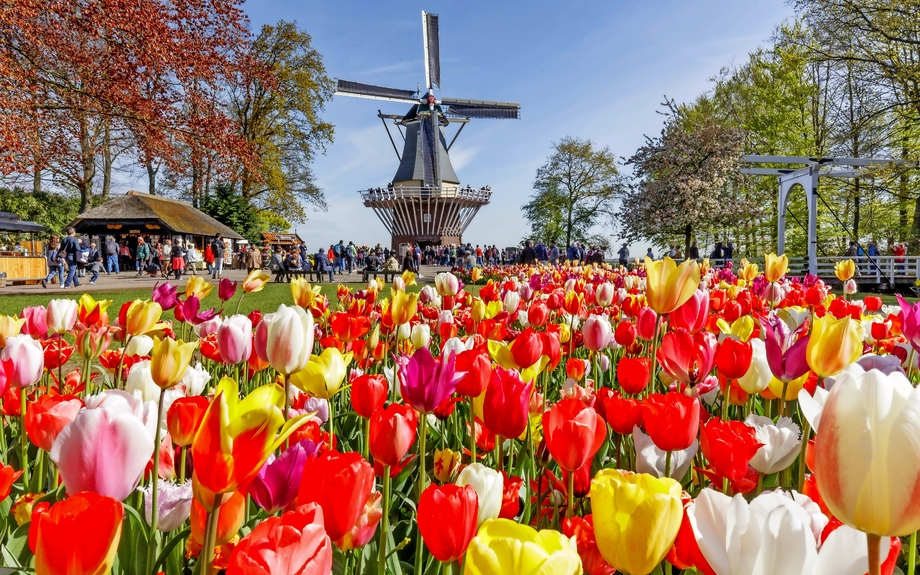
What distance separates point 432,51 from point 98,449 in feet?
133

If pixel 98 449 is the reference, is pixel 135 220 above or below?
above

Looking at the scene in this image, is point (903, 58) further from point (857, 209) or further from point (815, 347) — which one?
point (815, 347)

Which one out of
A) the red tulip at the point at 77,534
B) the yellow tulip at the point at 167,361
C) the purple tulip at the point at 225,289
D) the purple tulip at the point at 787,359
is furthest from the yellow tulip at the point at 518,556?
the purple tulip at the point at 225,289

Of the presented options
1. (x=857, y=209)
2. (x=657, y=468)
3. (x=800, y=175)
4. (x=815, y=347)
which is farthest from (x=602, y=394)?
(x=857, y=209)

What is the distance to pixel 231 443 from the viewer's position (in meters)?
0.67

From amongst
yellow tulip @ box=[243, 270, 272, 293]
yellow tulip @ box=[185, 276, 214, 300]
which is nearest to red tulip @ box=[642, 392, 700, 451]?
yellow tulip @ box=[185, 276, 214, 300]

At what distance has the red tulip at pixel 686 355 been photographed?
1.54m

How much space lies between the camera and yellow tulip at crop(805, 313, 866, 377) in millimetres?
1269

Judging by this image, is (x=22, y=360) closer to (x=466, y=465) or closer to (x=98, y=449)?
(x=98, y=449)

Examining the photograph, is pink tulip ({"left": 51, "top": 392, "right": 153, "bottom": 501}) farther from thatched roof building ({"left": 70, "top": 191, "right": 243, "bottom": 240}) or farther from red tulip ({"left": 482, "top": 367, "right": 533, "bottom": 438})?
thatched roof building ({"left": 70, "top": 191, "right": 243, "bottom": 240})

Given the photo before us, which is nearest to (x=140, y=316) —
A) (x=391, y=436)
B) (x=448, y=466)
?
(x=448, y=466)

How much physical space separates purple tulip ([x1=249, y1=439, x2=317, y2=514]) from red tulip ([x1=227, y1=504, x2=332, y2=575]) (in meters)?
0.28

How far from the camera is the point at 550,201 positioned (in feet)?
145

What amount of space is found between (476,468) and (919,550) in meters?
1.61
